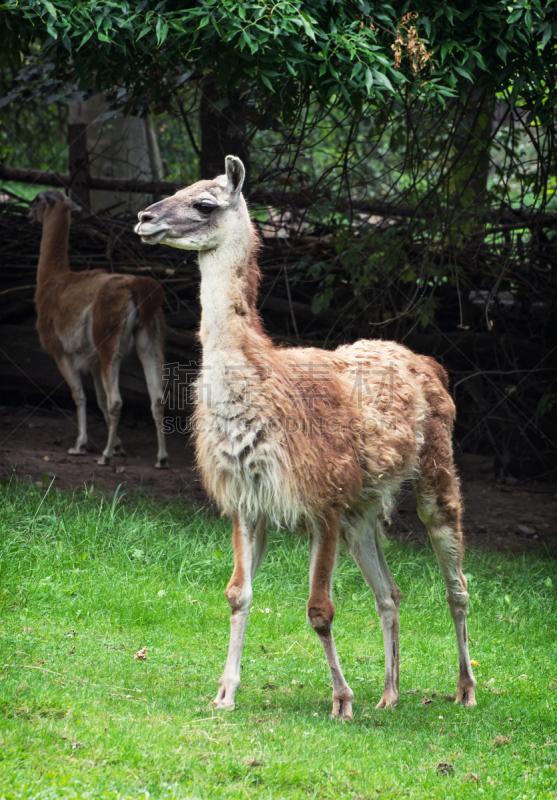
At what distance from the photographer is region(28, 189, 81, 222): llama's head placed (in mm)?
8250

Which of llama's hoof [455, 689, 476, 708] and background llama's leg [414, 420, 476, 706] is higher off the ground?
background llama's leg [414, 420, 476, 706]

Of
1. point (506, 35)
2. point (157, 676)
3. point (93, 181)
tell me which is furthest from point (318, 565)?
point (93, 181)

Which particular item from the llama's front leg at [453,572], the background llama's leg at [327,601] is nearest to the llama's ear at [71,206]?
the llama's front leg at [453,572]

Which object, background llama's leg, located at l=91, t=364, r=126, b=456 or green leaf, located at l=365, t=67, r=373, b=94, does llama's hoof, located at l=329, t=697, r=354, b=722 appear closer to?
green leaf, located at l=365, t=67, r=373, b=94

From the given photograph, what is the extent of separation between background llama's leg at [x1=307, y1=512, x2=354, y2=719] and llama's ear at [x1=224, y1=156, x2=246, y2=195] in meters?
1.59

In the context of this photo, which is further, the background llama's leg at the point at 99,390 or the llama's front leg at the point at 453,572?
the background llama's leg at the point at 99,390

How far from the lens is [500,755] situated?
352 cm

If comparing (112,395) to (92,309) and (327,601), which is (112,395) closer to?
(92,309)

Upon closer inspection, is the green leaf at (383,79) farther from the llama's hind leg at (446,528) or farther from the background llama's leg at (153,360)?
the background llama's leg at (153,360)

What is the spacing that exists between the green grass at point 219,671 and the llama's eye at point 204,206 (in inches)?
89.0

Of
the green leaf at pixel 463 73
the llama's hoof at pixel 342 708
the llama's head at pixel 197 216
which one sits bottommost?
the llama's hoof at pixel 342 708

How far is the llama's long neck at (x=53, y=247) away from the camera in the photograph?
329 inches

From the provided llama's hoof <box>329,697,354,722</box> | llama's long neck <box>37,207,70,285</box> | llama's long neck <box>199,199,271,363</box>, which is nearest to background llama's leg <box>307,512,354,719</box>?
llama's hoof <box>329,697,354,722</box>

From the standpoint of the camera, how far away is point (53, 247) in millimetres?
8445
